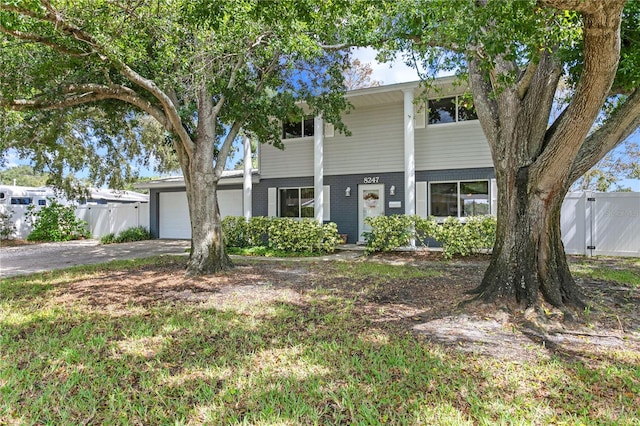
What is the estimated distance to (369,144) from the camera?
521 inches

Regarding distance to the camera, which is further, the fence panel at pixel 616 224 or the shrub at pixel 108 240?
the shrub at pixel 108 240

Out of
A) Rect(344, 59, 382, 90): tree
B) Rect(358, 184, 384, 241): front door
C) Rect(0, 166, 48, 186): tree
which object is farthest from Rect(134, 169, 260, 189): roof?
Rect(0, 166, 48, 186): tree

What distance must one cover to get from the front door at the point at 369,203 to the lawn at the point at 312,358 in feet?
22.1

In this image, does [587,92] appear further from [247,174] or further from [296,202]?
[247,174]

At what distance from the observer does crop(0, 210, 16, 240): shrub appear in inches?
658

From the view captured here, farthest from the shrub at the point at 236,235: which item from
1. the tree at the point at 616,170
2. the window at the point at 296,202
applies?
the tree at the point at 616,170

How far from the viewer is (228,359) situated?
3.52m

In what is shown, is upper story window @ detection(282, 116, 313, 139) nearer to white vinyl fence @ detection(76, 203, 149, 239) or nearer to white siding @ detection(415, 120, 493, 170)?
white siding @ detection(415, 120, 493, 170)

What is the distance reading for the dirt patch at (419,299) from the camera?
395 cm

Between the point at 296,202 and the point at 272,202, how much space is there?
0.96m

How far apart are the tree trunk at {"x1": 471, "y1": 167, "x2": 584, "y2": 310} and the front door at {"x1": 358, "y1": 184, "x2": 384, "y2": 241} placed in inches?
309

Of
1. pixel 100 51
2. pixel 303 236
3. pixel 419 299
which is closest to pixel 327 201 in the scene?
pixel 303 236

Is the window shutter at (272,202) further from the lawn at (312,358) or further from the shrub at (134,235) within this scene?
the lawn at (312,358)

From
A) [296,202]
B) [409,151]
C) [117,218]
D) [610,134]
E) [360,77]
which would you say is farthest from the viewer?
[360,77]
